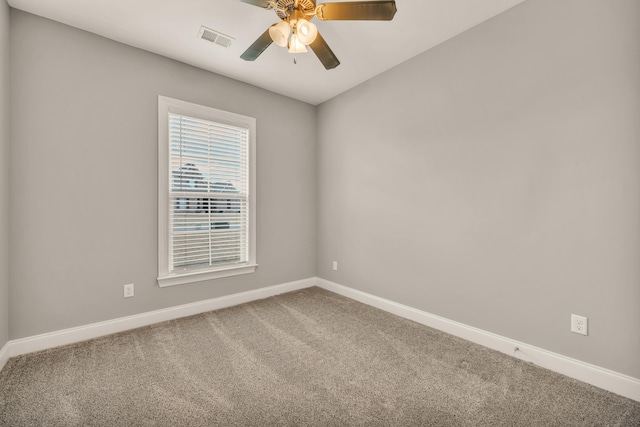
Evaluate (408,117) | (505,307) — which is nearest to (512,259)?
(505,307)

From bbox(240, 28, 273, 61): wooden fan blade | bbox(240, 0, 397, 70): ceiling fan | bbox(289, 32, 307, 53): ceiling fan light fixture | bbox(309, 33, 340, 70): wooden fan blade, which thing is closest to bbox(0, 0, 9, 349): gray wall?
bbox(240, 28, 273, 61): wooden fan blade

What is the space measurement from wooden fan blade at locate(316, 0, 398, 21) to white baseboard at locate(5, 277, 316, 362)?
2.91 metres

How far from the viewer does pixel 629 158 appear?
65.8 inches

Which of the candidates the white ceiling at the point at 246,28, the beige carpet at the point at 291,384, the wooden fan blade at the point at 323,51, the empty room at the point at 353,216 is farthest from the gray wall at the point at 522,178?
the wooden fan blade at the point at 323,51

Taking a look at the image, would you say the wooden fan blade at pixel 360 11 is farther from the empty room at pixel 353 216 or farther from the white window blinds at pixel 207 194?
the white window blinds at pixel 207 194

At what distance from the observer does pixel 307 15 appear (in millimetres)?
1848

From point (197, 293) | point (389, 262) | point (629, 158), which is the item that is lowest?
point (197, 293)

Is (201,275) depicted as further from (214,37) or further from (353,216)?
(214,37)

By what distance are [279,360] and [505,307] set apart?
5.96 ft

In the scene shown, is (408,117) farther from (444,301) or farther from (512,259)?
(444,301)

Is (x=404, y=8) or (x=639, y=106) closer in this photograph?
(x=639, y=106)

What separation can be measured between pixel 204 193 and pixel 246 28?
5.39 ft

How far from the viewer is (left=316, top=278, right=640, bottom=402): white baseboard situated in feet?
5.56

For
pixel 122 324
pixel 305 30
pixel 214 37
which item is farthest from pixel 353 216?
pixel 122 324
